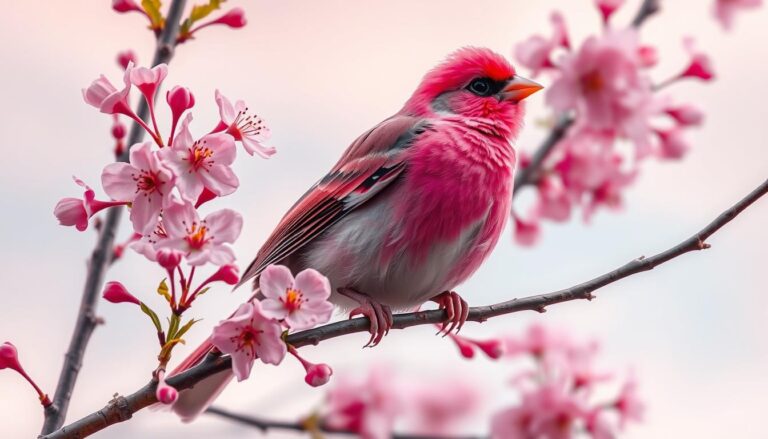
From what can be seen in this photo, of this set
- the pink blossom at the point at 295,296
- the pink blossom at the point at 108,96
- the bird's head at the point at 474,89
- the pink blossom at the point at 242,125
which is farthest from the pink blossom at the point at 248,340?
the bird's head at the point at 474,89

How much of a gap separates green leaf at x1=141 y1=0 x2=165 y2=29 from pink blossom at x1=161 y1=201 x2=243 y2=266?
108 centimetres

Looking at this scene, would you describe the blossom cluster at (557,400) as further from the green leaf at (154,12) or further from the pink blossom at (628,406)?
the green leaf at (154,12)

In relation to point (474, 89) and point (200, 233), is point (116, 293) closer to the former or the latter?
point (200, 233)

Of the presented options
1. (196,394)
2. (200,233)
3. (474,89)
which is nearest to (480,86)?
(474,89)

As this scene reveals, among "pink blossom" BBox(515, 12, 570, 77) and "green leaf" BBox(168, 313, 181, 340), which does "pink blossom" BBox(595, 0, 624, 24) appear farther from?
"green leaf" BBox(168, 313, 181, 340)

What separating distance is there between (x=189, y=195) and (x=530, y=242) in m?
2.75

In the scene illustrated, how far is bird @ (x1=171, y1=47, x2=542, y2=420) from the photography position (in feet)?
12.9

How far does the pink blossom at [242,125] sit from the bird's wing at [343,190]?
1139 mm

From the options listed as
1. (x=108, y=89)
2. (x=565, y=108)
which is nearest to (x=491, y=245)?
(x=565, y=108)

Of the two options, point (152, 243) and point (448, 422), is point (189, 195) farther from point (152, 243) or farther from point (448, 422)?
point (448, 422)

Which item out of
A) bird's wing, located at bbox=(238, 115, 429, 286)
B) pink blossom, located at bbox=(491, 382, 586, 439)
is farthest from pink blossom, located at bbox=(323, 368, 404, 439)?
bird's wing, located at bbox=(238, 115, 429, 286)

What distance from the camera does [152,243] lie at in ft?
8.77

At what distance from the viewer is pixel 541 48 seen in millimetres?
3541

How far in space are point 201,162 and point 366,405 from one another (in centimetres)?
212
